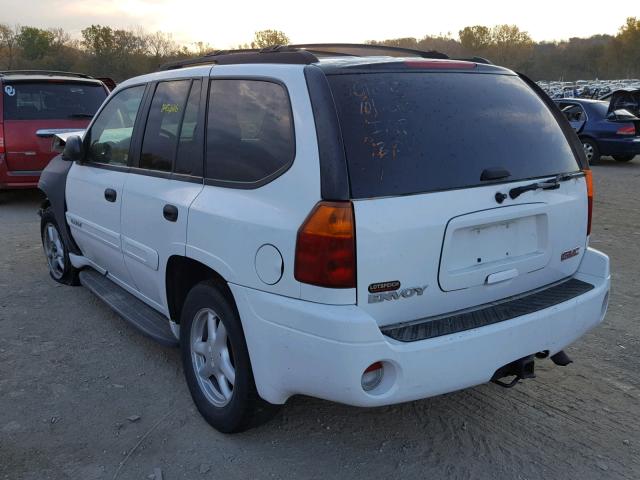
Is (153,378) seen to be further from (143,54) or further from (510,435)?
(143,54)

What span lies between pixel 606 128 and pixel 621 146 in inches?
20.9

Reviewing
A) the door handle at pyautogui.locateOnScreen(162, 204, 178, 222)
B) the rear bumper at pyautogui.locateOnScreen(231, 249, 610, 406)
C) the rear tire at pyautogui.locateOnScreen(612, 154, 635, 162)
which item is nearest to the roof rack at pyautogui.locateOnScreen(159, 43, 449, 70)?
the door handle at pyautogui.locateOnScreen(162, 204, 178, 222)

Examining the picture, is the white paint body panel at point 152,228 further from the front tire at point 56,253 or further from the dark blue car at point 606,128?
the dark blue car at point 606,128

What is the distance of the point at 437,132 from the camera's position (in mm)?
2627

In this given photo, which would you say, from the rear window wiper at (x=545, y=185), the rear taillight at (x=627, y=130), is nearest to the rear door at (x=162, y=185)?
the rear window wiper at (x=545, y=185)

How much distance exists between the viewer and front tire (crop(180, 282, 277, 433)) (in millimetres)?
2773

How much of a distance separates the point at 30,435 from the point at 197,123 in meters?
1.84

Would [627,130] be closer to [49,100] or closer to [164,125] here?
[49,100]

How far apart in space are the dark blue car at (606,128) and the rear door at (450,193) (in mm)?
11704

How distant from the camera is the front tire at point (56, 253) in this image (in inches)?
204

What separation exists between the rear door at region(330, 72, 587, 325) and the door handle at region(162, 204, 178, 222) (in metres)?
1.13

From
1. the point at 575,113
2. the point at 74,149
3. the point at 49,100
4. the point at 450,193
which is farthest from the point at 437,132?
the point at 575,113

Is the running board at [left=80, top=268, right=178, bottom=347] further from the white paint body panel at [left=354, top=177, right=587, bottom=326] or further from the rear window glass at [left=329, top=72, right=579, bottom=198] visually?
the rear window glass at [left=329, top=72, right=579, bottom=198]

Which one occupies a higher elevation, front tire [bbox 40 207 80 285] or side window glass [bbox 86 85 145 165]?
side window glass [bbox 86 85 145 165]
